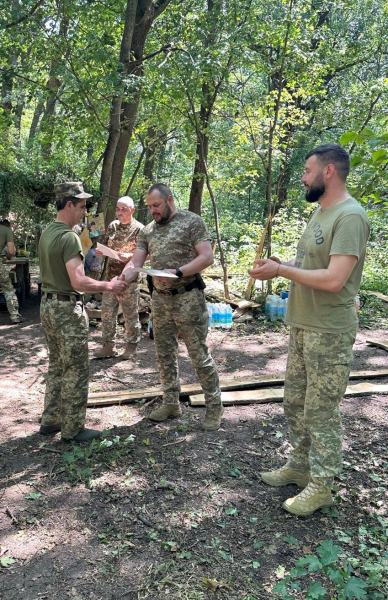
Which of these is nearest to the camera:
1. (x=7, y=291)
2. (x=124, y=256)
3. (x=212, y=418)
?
(x=212, y=418)

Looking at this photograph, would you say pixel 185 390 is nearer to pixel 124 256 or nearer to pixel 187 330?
pixel 187 330

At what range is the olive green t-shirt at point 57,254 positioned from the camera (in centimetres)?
360

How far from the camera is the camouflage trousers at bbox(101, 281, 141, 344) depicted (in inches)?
252

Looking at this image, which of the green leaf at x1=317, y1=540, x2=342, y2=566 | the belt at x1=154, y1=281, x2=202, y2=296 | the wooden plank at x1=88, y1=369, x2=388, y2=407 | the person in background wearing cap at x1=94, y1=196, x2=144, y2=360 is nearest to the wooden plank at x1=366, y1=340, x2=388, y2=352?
the wooden plank at x1=88, y1=369, x2=388, y2=407

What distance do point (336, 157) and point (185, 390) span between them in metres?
3.20

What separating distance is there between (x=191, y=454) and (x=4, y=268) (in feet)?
20.0

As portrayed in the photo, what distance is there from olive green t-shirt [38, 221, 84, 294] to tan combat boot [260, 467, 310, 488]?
7.14ft

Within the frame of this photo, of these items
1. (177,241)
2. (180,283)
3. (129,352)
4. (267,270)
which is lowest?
(129,352)

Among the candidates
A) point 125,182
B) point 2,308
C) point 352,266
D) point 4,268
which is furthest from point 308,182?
point 125,182

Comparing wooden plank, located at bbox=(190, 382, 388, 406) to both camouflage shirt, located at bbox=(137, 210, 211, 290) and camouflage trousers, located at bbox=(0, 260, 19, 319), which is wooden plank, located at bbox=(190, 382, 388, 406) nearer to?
camouflage shirt, located at bbox=(137, 210, 211, 290)

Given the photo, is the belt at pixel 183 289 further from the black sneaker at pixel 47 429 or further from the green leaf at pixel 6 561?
the green leaf at pixel 6 561

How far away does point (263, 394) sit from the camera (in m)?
5.17

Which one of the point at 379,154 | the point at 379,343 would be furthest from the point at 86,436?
the point at 379,343

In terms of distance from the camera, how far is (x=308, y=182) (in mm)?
2889
